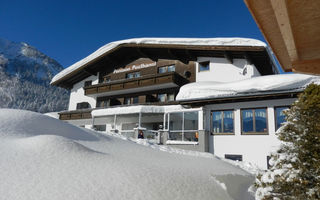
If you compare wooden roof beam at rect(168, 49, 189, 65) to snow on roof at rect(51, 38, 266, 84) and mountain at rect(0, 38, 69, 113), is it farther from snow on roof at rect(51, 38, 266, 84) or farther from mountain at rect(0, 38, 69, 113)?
mountain at rect(0, 38, 69, 113)

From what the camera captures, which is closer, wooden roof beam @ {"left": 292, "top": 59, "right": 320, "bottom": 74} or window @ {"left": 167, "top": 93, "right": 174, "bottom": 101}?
wooden roof beam @ {"left": 292, "top": 59, "right": 320, "bottom": 74}

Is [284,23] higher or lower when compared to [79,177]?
higher

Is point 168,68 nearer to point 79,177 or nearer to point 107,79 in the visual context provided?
point 107,79

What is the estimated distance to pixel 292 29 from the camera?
289cm

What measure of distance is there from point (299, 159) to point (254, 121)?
9.30m

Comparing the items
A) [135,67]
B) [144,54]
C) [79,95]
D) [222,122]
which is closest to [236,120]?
[222,122]

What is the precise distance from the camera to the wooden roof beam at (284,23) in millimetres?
2284

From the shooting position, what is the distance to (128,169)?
506 centimetres

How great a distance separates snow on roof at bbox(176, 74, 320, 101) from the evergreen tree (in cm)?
790

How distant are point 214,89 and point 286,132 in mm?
9576

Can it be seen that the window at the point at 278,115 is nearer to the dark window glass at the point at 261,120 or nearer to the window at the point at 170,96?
the dark window glass at the point at 261,120

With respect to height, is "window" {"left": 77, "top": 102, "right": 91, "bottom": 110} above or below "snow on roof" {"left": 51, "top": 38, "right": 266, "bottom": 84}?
below

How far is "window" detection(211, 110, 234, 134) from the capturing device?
14.5 meters

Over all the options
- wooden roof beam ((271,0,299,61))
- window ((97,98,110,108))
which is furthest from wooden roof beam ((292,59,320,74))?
window ((97,98,110,108))
